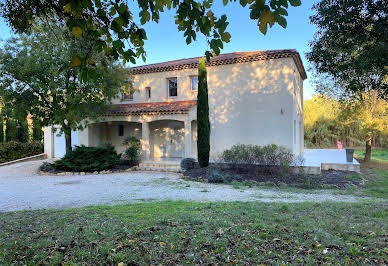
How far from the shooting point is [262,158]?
1208 centimetres

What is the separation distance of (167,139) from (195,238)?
14.5m

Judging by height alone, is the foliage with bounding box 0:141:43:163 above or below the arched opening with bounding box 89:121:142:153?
below

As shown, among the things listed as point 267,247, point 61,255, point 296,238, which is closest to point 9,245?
point 61,255

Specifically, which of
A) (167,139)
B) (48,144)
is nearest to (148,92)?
(167,139)

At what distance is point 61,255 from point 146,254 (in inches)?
41.6

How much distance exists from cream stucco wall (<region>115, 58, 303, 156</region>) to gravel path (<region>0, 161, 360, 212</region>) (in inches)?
213

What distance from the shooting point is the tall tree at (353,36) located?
5.70 meters

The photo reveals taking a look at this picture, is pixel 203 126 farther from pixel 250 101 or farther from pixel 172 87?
pixel 172 87

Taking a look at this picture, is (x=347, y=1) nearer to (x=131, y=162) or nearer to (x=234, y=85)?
(x=234, y=85)

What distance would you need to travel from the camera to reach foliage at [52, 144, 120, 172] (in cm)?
1447

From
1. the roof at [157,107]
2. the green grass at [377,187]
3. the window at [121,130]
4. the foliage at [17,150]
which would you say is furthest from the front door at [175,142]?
the foliage at [17,150]

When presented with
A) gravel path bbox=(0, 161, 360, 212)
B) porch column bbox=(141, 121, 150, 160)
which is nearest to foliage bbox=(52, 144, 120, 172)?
porch column bbox=(141, 121, 150, 160)

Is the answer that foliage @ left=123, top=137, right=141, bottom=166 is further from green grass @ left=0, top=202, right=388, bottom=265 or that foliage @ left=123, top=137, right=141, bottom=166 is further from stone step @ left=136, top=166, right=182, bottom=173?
green grass @ left=0, top=202, right=388, bottom=265

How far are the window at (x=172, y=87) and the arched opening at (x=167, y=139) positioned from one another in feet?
5.85
